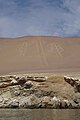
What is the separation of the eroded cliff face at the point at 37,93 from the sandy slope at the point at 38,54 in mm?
Result: 37578

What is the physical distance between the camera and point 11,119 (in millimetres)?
34594

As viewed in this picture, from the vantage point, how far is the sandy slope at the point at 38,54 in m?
101

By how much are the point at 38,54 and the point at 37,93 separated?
5980 centimetres

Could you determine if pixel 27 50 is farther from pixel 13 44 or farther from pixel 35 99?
pixel 35 99

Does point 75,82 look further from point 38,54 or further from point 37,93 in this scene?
point 38,54

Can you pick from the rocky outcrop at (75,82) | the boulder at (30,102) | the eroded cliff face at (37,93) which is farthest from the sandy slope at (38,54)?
the boulder at (30,102)

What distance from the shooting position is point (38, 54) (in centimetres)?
11381

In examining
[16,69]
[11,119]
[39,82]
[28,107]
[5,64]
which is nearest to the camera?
[11,119]

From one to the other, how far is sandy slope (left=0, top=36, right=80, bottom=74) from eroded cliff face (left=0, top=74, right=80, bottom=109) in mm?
37578

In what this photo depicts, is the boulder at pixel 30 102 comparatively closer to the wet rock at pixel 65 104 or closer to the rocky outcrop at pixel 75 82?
the wet rock at pixel 65 104

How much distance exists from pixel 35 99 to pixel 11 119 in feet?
60.8

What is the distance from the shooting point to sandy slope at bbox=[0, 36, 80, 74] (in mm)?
101250

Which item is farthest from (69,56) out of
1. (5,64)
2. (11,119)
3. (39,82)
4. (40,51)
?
(11,119)

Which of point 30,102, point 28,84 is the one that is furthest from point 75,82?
point 30,102
